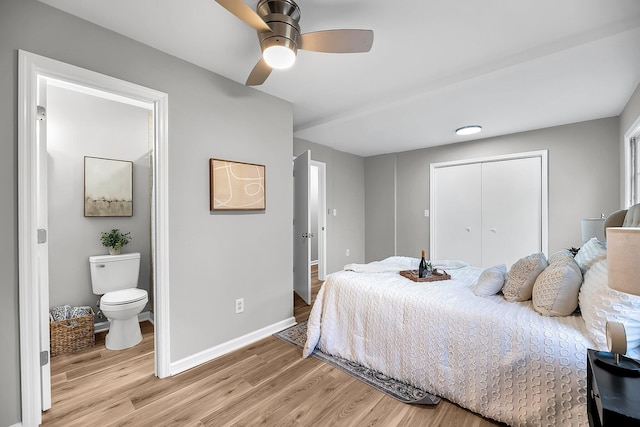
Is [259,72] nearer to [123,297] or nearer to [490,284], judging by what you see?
[490,284]

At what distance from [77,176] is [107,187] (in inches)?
10.2

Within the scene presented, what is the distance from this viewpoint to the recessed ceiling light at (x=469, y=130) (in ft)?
11.6

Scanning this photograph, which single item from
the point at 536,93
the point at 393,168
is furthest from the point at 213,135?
the point at 393,168

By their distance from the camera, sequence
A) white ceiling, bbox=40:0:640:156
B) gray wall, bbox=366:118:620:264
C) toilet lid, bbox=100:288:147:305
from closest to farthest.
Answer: white ceiling, bbox=40:0:640:156, toilet lid, bbox=100:288:147:305, gray wall, bbox=366:118:620:264

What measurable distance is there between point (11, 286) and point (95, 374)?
1.03 meters

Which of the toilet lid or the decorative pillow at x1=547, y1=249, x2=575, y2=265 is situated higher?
the decorative pillow at x1=547, y1=249, x2=575, y2=265

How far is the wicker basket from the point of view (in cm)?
237

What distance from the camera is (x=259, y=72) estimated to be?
1880 mm

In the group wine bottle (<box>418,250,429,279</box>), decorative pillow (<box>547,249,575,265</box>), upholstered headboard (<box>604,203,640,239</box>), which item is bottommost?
wine bottle (<box>418,250,429,279</box>)

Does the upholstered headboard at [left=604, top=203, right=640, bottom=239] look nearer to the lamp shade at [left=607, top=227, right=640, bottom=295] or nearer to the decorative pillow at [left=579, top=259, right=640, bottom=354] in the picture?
the decorative pillow at [left=579, top=259, right=640, bottom=354]

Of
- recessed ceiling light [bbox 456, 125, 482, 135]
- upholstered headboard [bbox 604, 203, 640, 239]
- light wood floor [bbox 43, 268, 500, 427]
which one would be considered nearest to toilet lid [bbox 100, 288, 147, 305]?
light wood floor [bbox 43, 268, 500, 427]

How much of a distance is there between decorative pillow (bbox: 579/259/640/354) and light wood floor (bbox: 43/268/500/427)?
793 millimetres

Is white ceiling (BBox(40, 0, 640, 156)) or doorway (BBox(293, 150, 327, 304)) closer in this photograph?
white ceiling (BBox(40, 0, 640, 156))

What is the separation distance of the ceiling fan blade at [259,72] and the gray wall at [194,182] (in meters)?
0.54
